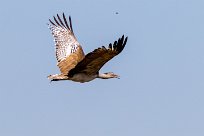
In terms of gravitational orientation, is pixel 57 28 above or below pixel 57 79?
above

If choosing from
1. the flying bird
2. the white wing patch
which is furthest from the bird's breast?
the white wing patch

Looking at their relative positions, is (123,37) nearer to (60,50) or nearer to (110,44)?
(110,44)

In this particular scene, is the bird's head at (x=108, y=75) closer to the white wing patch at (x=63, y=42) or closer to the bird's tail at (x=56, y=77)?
the bird's tail at (x=56, y=77)

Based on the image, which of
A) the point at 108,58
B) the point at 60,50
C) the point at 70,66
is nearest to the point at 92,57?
the point at 108,58

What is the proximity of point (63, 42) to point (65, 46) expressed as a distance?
0.29m

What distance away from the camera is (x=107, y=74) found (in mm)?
20250

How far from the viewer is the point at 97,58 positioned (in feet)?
56.0

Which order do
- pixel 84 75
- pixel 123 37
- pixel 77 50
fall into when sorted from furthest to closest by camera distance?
1. pixel 77 50
2. pixel 84 75
3. pixel 123 37

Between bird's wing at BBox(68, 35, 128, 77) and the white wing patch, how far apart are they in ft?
8.22

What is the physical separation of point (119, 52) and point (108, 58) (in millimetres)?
670

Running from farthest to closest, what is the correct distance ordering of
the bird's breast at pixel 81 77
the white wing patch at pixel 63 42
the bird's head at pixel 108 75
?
the white wing patch at pixel 63 42, the bird's head at pixel 108 75, the bird's breast at pixel 81 77

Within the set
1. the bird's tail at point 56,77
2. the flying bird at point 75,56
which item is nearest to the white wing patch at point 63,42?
the flying bird at point 75,56

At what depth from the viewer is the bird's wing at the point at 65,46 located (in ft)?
67.2

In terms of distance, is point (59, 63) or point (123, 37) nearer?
point (123, 37)
